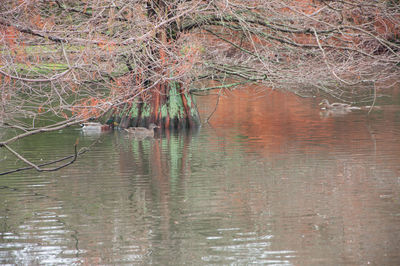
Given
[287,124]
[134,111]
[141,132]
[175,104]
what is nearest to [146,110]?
[134,111]

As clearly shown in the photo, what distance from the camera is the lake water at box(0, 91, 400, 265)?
813 cm

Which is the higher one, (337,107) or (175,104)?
(175,104)

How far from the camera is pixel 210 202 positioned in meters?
10.8

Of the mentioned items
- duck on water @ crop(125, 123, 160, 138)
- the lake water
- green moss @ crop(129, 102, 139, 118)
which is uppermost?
green moss @ crop(129, 102, 139, 118)

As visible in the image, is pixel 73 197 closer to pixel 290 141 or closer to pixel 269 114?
pixel 290 141

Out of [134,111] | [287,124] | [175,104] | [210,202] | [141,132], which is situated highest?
[175,104]

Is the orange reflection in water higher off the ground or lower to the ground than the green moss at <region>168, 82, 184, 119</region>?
lower

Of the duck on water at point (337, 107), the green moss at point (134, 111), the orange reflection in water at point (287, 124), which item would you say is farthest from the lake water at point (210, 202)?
the duck on water at point (337, 107)

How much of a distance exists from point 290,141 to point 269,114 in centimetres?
765

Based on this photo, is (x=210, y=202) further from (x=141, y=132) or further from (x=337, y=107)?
(x=337, y=107)

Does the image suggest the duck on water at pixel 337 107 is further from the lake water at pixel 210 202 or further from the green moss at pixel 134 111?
the green moss at pixel 134 111

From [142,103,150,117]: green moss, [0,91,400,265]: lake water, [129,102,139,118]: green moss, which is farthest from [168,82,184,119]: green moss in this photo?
[0,91,400,265]: lake water

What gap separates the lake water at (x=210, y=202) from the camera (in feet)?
26.7

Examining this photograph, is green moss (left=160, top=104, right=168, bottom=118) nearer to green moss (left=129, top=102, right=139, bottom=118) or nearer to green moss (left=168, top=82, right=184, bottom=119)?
green moss (left=168, top=82, right=184, bottom=119)
